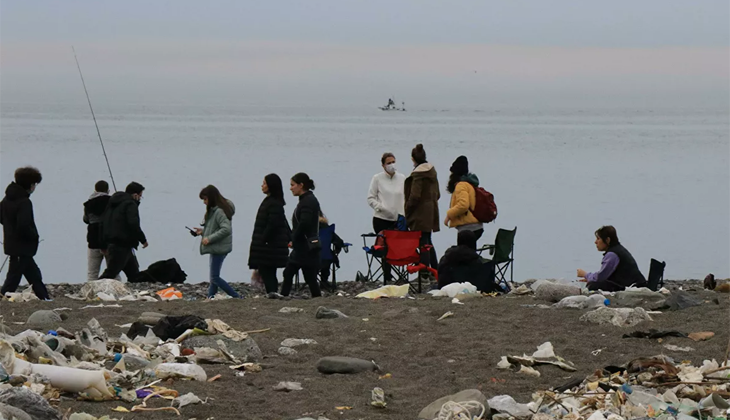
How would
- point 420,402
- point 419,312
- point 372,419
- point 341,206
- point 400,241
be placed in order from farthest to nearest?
point 341,206 < point 400,241 < point 419,312 < point 420,402 < point 372,419

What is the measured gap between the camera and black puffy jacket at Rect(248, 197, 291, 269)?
12.5m

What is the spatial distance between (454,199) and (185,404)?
6.63 m

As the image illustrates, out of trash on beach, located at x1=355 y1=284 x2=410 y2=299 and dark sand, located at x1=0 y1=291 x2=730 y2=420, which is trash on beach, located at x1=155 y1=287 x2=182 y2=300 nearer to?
dark sand, located at x1=0 y1=291 x2=730 y2=420

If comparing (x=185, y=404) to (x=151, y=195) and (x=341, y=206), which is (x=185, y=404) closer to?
(x=341, y=206)

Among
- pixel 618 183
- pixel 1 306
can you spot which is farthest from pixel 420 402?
pixel 618 183

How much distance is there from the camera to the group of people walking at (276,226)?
1194 cm

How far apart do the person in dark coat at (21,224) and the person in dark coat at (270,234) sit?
2372mm

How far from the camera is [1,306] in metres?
11.1

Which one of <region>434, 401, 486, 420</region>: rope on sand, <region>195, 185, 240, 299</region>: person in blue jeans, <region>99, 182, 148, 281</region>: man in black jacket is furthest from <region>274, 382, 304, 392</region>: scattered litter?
<region>99, 182, 148, 281</region>: man in black jacket

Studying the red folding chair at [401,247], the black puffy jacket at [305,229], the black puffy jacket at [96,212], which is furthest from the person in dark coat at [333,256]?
the black puffy jacket at [96,212]

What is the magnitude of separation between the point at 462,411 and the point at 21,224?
6531 mm

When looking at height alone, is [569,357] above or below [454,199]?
below

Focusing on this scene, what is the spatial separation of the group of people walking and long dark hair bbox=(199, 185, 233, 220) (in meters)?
Answer: 0.01

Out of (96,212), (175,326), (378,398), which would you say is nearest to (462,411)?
(378,398)
